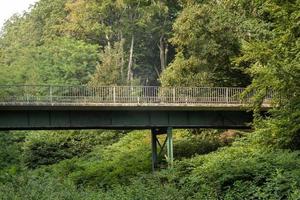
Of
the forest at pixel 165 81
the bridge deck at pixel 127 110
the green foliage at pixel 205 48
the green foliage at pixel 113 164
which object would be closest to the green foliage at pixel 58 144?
the forest at pixel 165 81

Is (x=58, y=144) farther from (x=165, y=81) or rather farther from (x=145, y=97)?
(x=145, y=97)

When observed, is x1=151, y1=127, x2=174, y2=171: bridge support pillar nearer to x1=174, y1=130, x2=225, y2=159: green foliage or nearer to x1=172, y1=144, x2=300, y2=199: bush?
x1=174, y1=130, x2=225, y2=159: green foliage

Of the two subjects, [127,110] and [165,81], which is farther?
[165,81]

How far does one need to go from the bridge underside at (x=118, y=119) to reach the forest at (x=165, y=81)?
170 centimetres

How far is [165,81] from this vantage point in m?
38.8

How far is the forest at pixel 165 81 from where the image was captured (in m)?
16.6

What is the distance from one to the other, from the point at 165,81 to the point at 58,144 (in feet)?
42.2

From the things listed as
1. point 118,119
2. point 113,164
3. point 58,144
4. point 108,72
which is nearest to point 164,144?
point 118,119

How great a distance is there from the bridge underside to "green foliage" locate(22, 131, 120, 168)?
44.2 ft

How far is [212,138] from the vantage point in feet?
124

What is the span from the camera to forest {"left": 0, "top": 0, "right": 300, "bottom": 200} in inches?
653

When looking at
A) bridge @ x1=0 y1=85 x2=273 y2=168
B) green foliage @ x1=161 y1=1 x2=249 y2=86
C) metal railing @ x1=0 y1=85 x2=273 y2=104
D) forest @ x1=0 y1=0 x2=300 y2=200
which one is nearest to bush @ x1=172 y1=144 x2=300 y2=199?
forest @ x1=0 y1=0 x2=300 y2=200

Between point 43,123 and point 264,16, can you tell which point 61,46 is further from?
point 264,16

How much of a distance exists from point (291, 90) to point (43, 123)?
16406 mm
